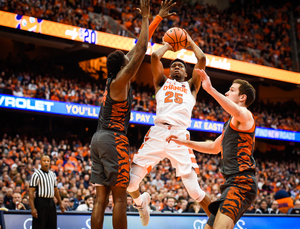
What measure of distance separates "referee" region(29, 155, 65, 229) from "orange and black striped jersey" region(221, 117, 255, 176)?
4183 mm

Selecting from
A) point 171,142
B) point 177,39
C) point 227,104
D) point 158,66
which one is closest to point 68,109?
point 158,66

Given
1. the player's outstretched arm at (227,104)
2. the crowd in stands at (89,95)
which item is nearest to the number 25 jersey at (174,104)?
the player's outstretched arm at (227,104)

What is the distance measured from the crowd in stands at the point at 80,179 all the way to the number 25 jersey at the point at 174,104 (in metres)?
4.23

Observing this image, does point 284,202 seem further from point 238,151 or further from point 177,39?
point 238,151

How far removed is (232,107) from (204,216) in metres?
4.26

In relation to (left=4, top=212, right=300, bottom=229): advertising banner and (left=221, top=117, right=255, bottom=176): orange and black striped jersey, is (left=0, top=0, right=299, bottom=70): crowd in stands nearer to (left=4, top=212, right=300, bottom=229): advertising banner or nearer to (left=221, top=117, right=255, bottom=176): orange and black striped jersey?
(left=4, top=212, right=300, bottom=229): advertising banner

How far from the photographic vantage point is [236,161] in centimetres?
379

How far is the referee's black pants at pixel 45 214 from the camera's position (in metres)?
6.56

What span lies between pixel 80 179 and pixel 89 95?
482 centimetres

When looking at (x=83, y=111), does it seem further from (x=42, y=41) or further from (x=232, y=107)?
(x=232, y=107)

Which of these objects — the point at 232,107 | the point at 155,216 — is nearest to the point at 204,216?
the point at 155,216

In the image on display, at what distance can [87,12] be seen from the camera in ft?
56.5

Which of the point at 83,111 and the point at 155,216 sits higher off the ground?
the point at 83,111

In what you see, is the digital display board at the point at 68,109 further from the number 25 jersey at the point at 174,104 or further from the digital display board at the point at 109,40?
the number 25 jersey at the point at 174,104
